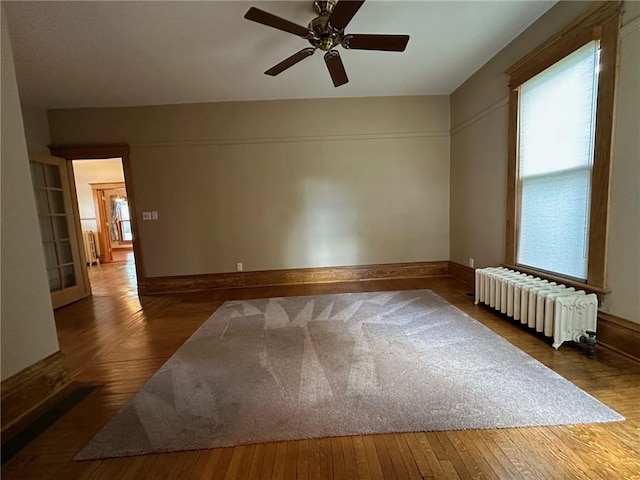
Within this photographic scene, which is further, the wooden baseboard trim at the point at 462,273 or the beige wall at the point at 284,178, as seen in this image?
the beige wall at the point at 284,178

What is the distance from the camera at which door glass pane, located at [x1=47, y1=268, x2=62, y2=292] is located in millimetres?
3934

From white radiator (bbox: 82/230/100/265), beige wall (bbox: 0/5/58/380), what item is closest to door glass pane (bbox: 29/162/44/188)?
beige wall (bbox: 0/5/58/380)

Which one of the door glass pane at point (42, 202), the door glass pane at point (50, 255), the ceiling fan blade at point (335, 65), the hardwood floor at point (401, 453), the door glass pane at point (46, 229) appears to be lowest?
the hardwood floor at point (401, 453)

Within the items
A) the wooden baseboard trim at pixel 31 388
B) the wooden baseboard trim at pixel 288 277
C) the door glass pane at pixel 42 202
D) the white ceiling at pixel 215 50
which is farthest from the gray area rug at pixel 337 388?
the door glass pane at pixel 42 202

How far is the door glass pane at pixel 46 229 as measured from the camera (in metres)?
3.88

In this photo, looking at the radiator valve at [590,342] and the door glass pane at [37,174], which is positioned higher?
the door glass pane at [37,174]

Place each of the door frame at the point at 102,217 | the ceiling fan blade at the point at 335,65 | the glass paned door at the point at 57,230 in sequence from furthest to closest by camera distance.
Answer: the door frame at the point at 102,217, the glass paned door at the point at 57,230, the ceiling fan blade at the point at 335,65

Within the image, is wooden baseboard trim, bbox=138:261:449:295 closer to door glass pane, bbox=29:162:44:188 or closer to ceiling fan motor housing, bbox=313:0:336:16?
door glass pane, bbox=29:162:44:188

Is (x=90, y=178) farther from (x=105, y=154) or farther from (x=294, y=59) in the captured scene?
(x=294, y=59)

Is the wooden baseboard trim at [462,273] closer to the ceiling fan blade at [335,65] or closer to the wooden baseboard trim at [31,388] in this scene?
the ceiling fan blade at [335,65]

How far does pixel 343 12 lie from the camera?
1871 mm

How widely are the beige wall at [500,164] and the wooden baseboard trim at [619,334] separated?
0.06 m

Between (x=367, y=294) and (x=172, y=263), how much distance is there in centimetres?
313

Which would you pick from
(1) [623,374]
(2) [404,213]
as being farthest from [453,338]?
(2) [404,213]
